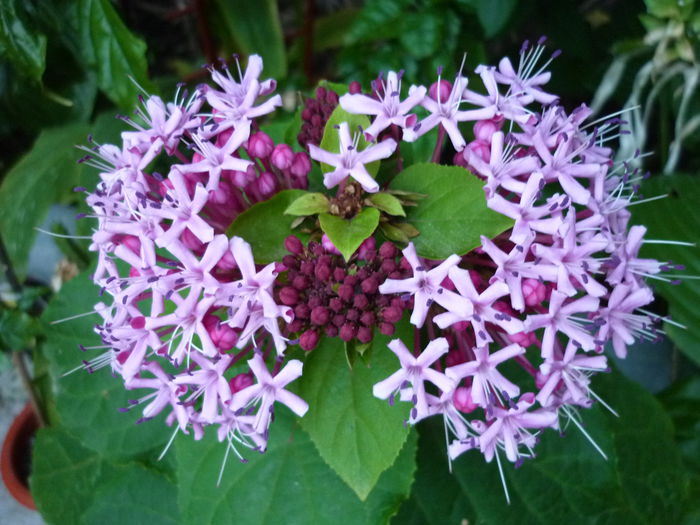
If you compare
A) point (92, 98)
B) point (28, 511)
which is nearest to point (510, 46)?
point (92, 98)

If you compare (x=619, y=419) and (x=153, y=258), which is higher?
(x=153, y=258)

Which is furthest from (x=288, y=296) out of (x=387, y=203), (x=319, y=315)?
(x=387, y=203)

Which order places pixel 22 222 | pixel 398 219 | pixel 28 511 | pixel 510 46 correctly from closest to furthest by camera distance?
1. pixel 398 219
2. pixel 22 222
3. pixel 28 511
4. pixel 510 46

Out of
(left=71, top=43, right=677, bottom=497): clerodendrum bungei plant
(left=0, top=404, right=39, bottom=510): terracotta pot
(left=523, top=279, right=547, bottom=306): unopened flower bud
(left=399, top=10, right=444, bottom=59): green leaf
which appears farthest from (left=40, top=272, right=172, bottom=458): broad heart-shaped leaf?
(left=399, top=10, right=444, bottom=59): green leaf

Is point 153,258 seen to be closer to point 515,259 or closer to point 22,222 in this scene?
point 515,259

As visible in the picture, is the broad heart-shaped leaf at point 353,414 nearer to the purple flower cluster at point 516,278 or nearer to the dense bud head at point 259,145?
the purple flower cluster at point 516,278

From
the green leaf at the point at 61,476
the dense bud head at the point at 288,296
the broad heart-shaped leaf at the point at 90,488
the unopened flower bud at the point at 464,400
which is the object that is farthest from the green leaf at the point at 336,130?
the green leaf at the point at 61,476

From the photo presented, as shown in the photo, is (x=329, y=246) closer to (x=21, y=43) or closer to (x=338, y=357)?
(x=338, y=357)
